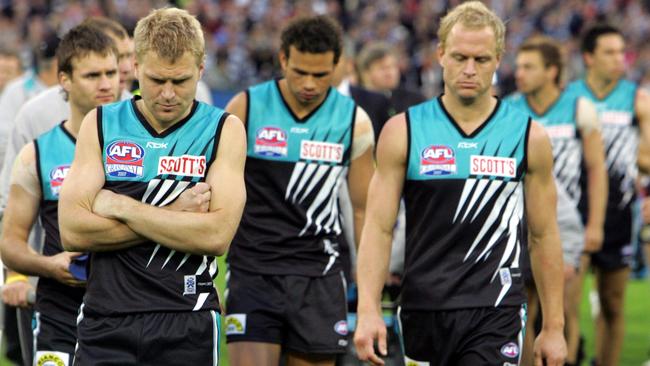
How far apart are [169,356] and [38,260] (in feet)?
4.15

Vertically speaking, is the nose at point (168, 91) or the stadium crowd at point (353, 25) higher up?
the stadium crowd at point (353, 25)

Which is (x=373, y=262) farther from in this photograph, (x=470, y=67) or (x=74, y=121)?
(x=74, y=121)

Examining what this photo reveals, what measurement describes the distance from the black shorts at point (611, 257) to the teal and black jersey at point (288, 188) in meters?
4.31

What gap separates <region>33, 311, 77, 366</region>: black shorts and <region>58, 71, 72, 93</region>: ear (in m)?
1.22

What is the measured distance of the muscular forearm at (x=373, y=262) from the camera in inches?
233

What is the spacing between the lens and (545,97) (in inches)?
388

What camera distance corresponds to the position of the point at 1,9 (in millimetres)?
27422

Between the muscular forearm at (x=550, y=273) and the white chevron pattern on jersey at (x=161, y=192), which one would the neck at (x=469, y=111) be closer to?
the muscular forearm at (x=550, y=273)

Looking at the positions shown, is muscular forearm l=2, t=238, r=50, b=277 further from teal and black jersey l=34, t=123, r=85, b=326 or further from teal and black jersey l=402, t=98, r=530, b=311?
teal and black jersey l=402, t=98, r=530, b=311

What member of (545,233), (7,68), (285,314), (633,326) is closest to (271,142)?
(285,314)

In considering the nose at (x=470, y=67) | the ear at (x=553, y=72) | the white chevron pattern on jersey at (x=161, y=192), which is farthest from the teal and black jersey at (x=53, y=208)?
the ear at (x=553, y=72)

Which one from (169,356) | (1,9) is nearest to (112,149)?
(169,356)

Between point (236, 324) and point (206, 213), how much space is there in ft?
6.30

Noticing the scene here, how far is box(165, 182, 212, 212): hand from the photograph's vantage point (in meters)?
5.27
